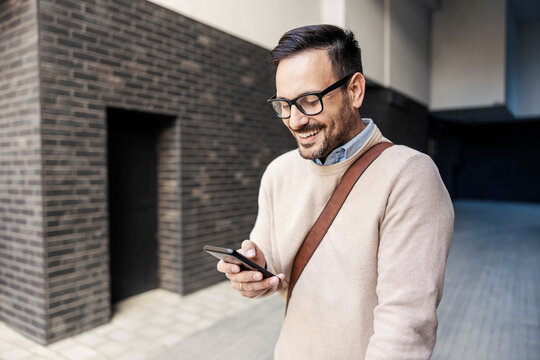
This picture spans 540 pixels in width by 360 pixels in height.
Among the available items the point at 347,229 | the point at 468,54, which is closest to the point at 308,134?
the point at 347,229

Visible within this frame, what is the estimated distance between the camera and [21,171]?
3.43 m

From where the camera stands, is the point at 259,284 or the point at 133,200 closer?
the point at 259,284

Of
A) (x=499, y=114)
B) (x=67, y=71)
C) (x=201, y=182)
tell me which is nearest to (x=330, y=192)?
(x=67, y=71)

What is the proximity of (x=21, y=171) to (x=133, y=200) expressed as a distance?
130 cm

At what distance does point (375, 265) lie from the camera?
1.17m

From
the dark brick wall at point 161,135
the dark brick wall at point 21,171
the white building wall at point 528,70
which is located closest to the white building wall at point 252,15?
the dark brick wall at point 161,135

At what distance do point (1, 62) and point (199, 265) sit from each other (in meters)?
3.01

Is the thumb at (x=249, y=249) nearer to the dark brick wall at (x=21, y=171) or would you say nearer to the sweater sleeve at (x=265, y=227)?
the sweater sleeve at (x=265, y=227)

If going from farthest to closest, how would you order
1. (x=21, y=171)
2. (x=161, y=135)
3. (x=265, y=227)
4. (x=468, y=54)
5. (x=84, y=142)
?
(x=468, y=54)
(x=161, y=135)
(x=84, y=142)
(x=21, y=171)
(x=265, y=227)

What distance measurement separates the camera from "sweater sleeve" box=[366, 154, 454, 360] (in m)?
1.02

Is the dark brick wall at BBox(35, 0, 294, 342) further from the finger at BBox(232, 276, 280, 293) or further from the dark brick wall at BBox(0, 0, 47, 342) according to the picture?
the finger at BBox(232, 276, 280, 293)

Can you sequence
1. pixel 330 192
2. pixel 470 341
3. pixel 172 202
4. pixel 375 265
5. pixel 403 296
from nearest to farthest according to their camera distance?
pixel 403 296 → pixel 375 265 → pixel 330 192 → pixel 470 341 → pixel 172 202

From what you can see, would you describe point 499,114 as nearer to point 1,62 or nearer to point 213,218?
point 213,218

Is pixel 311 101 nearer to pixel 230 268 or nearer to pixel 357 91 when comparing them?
pixel 357 91
